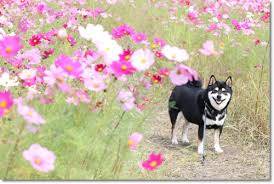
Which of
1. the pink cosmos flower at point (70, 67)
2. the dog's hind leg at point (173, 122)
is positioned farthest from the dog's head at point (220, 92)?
the pink cosmos flower at point (70, 67)

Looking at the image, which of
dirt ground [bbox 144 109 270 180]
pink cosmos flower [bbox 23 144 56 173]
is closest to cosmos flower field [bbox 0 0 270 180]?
pink cosmos flower [bbox 23 144 56 173]

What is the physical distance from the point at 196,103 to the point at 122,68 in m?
2.65

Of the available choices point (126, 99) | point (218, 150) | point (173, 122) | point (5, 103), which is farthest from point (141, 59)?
point (173, 122)

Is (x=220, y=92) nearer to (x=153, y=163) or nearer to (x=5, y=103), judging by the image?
(x=153, y=163)

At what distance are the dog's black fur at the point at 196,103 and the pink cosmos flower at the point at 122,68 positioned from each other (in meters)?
2.35

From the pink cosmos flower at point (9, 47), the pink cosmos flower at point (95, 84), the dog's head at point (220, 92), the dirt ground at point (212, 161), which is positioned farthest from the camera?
the dog's head at point (220, 92)

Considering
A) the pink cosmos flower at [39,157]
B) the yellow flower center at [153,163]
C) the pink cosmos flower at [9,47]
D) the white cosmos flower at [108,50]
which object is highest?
the white cosmos flower at [108,50]

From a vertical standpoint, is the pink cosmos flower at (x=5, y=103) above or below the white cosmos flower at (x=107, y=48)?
below

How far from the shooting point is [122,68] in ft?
7.40

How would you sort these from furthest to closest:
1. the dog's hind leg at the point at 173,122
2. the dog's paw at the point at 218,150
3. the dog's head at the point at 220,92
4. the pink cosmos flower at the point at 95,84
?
1. the dog's hind leg at the point at 173,122
2. the dog's paw at the point at 218,150
3. the dog's head at the point at 220,92
4. the pink cosmos flower at the point at 95,84

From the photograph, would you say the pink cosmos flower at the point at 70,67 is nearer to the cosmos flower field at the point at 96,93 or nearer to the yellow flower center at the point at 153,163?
the cosmos flower field at the point at 96,93

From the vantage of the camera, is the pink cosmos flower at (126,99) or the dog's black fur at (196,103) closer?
the pink cosmos flower at (126,99)

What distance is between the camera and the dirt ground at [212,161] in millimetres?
4133

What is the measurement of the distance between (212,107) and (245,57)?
157cm
